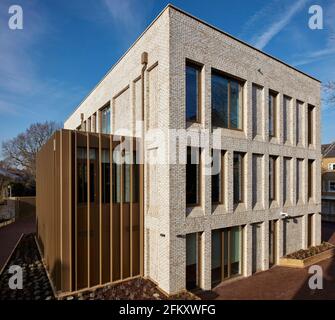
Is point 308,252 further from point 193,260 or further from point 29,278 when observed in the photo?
point 29,278

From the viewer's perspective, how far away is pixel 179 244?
28.3ft

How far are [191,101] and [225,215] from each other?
4618 millimetres

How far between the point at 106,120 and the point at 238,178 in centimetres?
843

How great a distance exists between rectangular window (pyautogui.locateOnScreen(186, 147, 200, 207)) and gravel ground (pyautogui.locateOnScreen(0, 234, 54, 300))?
5.61 metres

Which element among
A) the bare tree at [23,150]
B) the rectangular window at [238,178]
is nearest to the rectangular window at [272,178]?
the rectangular window at [238,178]

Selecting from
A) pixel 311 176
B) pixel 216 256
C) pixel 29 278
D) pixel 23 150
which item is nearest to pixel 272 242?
pixel 216 256

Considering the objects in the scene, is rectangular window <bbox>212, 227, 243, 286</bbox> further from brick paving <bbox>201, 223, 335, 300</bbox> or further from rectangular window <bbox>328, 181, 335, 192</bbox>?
rectangular window <bbox>328, 181, 335, 192</bbox>

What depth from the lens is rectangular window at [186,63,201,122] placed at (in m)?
9.34

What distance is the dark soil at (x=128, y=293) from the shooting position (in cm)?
812

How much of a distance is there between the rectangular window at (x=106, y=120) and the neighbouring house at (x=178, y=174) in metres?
2.17

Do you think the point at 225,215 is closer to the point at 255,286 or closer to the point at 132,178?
the point at 255,286

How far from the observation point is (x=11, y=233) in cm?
1789

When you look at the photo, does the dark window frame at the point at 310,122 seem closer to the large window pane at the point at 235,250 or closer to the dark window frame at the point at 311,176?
the dark window frame at the point at 311,176

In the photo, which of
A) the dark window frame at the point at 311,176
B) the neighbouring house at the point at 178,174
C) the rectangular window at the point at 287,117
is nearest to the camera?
the neighbouring house at the point at 178,174
